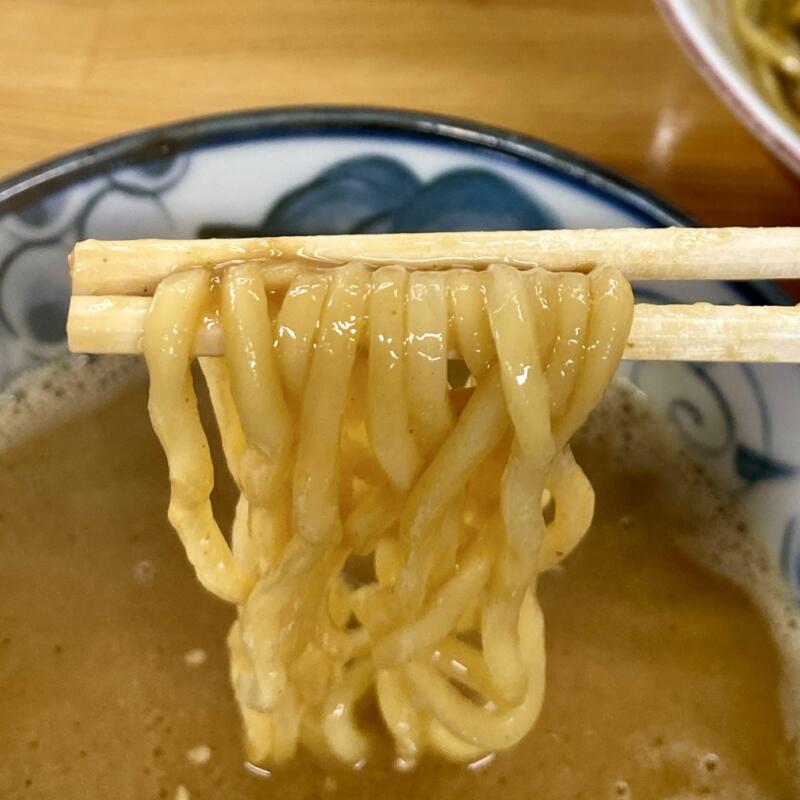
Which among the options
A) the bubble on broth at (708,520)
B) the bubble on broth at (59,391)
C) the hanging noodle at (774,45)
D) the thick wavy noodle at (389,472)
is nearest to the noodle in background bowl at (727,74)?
the hanging noodle at (774,45)

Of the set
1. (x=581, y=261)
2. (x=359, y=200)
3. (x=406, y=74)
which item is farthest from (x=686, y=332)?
(x=406, y=74)

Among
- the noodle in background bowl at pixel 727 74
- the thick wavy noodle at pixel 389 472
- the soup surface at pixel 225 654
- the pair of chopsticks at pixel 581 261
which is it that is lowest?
the soup surface at pixel 225 654

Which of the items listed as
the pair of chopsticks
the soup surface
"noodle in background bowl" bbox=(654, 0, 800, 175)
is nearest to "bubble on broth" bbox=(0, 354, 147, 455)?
the soup surface

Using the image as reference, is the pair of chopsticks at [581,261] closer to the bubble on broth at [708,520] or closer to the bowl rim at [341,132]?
the bowl rim at [341,132]

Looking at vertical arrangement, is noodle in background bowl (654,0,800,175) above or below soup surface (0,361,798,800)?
above

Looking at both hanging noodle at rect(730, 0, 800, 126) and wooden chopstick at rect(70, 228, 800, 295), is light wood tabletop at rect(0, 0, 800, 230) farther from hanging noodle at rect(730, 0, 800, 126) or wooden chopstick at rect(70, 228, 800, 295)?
wooden chopstick at rect(70, 228, 800, 295)
